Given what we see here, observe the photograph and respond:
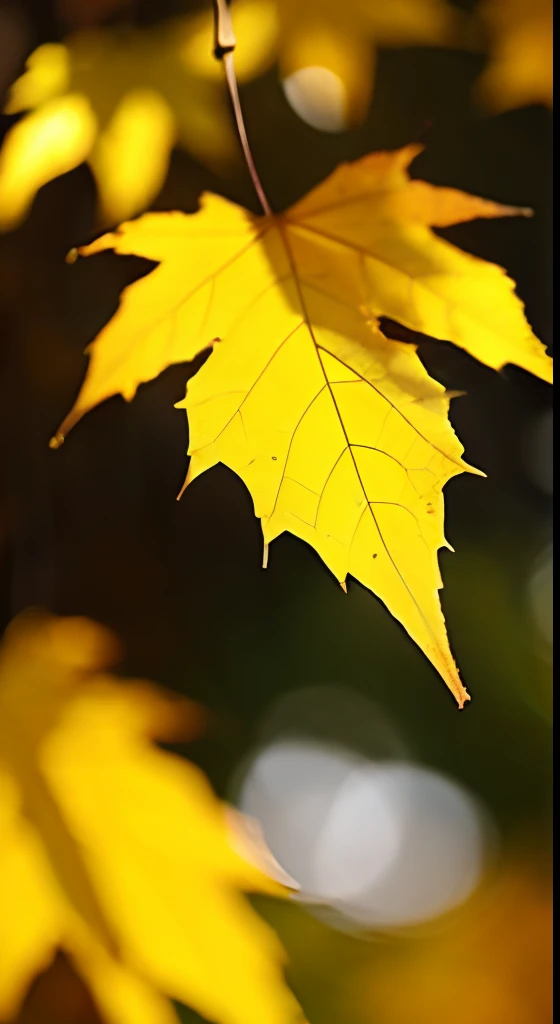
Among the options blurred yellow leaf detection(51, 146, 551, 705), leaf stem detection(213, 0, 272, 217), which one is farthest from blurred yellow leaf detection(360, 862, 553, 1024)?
leaf stem detection(213, 0, 272, 217)

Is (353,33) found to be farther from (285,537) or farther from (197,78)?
(285,537)

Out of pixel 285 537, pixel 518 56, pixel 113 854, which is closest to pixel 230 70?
pixel 518 56

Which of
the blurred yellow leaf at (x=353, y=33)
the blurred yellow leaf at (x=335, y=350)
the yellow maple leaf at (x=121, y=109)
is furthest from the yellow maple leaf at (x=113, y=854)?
the blurred yellow leaf at (x=353, y=33)

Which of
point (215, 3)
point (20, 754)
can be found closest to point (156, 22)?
point (215, 3)

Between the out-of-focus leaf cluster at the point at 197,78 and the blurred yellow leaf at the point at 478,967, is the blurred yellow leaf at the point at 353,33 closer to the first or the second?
the out-of-focus leaf cluster at the point at 197,78
